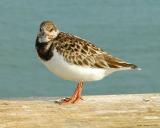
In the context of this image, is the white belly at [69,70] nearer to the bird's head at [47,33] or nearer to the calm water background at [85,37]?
the bird's head at [47,33]

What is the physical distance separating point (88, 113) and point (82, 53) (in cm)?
118

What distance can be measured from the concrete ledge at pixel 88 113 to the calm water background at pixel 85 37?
465cm

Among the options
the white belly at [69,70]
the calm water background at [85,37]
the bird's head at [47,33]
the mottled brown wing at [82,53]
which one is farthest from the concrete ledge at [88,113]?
the calm water background at [85,37]

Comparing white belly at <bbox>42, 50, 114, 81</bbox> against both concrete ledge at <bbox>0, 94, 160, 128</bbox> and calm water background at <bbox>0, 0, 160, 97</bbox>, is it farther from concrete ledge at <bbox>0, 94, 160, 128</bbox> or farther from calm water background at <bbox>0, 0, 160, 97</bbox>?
calm water background at <bbox>0, 0, 160, 97</bbox>

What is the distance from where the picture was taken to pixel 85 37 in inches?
430

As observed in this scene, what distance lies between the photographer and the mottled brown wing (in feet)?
16.6

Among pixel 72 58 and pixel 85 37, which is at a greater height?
pixel 72 58

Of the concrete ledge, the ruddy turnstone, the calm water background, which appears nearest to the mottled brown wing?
the ruddy turnstone

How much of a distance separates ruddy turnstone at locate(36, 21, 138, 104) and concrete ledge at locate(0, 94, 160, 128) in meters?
0.53

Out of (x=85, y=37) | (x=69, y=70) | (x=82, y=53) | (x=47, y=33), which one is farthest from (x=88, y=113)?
(x=85, y=37)

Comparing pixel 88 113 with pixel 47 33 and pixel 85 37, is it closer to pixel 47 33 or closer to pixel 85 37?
pixel 47 33

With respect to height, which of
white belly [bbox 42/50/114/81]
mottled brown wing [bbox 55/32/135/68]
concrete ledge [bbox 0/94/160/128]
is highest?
mottled brown wing [bbox 55/32/135/68]

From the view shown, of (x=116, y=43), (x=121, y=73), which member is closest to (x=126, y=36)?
(x=116, y=43)

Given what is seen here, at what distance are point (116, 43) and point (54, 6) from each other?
2817mm
